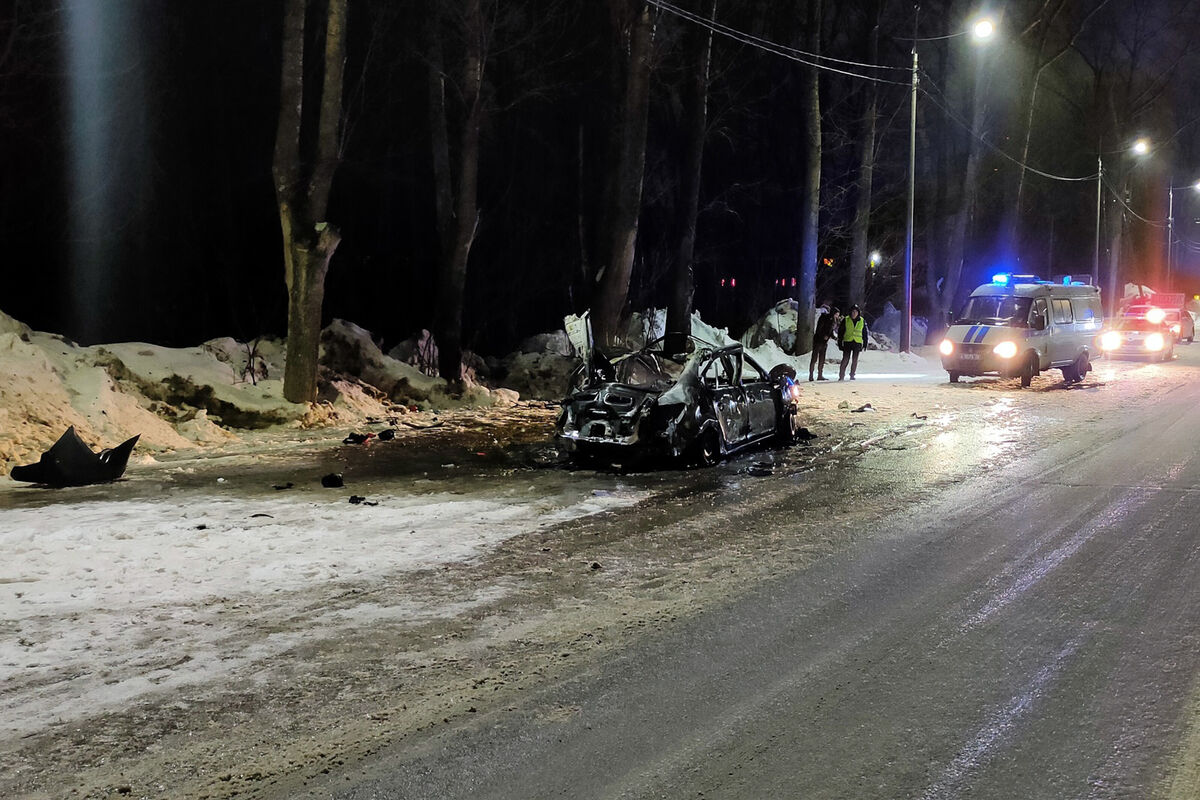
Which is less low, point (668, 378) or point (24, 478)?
point (668, 378)

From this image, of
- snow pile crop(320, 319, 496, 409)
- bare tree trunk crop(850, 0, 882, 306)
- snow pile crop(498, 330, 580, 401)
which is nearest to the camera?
snow pile crop(320, 319, 496, 409)

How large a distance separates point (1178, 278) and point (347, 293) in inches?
3569

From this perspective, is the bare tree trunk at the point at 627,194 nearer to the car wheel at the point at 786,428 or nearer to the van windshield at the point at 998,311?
the van windshield at the point at 998,311

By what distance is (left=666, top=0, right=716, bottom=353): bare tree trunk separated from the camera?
25.1m

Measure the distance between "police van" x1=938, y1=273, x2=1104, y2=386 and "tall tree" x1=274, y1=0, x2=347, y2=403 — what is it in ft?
45.0

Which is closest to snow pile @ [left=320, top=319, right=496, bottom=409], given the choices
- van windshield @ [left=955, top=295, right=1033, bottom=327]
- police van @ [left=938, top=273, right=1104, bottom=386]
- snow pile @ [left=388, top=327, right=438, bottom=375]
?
snow pile @ [left=388, top=327, right=438, bottom=375]

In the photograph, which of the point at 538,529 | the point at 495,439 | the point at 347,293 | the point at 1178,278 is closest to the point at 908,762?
the point at 538,529

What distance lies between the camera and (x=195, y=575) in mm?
7168

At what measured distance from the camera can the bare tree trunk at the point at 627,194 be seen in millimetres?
21781

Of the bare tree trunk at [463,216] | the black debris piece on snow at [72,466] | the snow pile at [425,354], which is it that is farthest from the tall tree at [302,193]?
the snow pile at [425,354]

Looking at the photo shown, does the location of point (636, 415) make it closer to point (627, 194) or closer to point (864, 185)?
point (627, 194)

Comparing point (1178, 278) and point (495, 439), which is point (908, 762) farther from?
point (1178, 278)

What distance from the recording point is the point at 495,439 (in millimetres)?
14672

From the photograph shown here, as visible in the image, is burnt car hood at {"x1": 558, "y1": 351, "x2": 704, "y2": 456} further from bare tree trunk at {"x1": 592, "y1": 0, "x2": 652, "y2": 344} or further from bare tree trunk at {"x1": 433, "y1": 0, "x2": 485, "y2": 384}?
bare tree trunk at {"x1": 592, "y1": 0, "x2": 652, "y2": 344}
